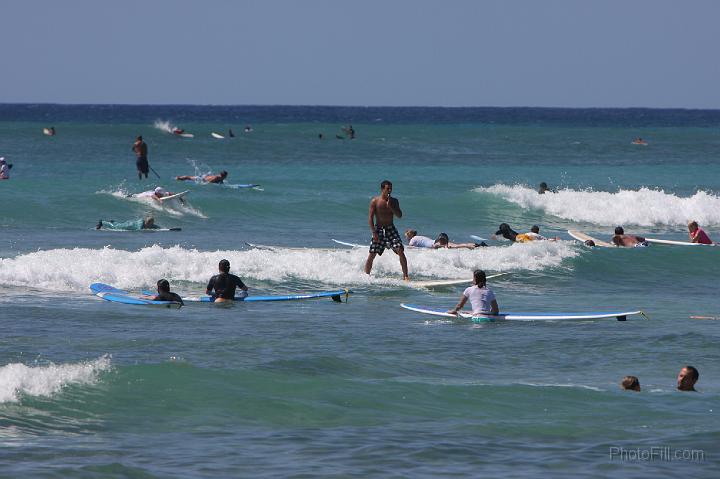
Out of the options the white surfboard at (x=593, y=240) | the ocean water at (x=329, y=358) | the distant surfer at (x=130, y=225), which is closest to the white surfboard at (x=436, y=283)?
the ocean water at (x=329, y=358)

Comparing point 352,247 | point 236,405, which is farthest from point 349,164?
point 236,405

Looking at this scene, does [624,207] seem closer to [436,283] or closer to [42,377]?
[436,283]

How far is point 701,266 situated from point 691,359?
1043 centimetres

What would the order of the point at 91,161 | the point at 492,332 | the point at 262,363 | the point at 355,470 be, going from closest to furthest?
the point at 355,470 → the point at 262,363 → the point at 492,332 → the point at 91,161

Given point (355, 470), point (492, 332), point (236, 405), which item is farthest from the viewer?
point (492, 332)

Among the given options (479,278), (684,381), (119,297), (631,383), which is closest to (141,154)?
(119,297)

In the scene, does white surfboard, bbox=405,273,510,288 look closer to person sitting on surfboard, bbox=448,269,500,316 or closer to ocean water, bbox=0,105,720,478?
ocean water, bbox=0,105,720,478

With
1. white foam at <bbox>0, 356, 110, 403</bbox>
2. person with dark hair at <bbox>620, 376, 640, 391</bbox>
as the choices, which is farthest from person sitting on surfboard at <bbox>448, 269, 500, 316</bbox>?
white foam at <bbox>0, 356, 110, 403</bbox>

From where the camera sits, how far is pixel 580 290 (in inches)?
851

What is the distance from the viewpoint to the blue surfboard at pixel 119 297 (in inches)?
685

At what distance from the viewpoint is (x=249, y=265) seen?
2212cm

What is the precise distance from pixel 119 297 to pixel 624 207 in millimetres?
22276

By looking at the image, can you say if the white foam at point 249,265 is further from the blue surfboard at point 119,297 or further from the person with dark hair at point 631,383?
the person with dark hair at point 631,383

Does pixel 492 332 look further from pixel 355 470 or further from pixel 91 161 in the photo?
pixel 91 161
